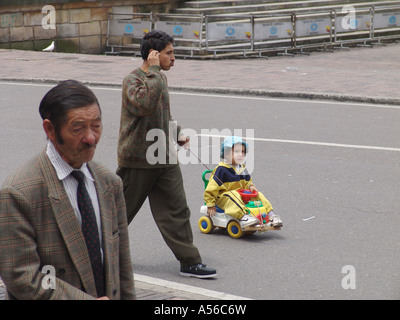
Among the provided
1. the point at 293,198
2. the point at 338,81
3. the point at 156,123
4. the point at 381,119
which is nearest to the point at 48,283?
the point at 156,123

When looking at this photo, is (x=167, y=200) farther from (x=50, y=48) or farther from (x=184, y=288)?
(x=50, y=48)

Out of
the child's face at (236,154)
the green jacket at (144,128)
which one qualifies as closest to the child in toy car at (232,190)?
the child's face at (236,154)

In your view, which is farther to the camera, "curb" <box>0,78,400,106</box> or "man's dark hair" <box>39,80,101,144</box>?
"curb" <box>0,78,400,106</box>

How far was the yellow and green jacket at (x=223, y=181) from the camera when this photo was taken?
6.60 m

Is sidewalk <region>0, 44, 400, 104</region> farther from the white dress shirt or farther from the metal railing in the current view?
the white dress shirt

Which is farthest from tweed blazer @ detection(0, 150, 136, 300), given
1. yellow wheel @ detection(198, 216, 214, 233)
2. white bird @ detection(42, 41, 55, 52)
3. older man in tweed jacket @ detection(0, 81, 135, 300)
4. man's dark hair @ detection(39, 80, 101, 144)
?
white bird @ detection(42, 41, 55, 52)

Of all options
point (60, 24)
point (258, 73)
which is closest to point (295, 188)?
point (258, 73)

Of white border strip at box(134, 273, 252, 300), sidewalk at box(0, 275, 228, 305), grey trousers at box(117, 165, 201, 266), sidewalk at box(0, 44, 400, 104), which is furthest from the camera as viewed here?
sidewalk at box(0, 44, 400, 104)

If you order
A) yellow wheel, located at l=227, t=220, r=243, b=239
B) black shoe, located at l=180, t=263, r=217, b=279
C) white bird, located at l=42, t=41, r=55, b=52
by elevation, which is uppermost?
white bird, located at l=42, t=41, r=55, b=52

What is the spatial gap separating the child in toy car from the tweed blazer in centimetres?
383

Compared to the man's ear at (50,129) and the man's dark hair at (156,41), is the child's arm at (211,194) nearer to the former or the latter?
the man's dark hair at (156,41)

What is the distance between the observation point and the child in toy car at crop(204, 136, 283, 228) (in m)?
6.50
